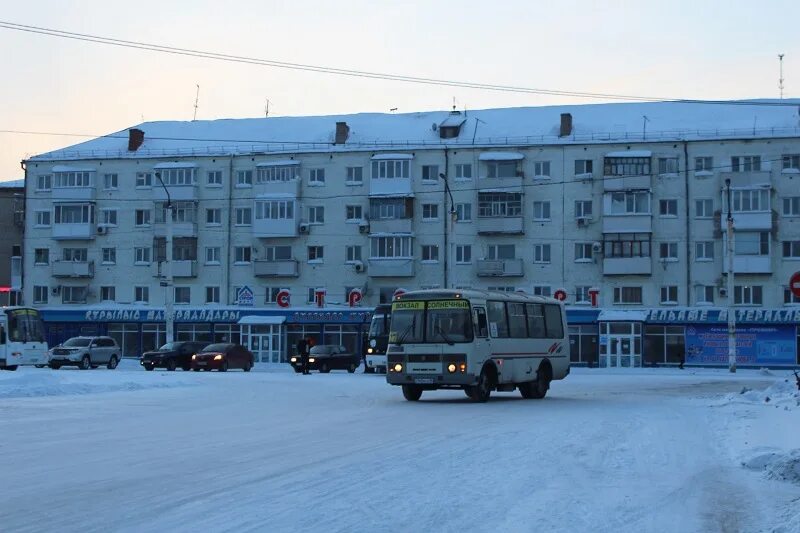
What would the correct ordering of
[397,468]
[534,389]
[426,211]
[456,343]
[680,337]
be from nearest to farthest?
[397,468] → [456,343] → [534,389] → [680,337] → [426,211]

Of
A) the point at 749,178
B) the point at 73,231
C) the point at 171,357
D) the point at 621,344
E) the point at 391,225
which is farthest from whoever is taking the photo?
the point at 73,231

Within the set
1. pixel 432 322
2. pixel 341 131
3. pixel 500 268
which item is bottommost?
pixel 432 322

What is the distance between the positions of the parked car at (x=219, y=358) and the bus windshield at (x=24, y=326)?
7707 millimetres

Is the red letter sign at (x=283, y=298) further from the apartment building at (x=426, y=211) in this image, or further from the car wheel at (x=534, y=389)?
the car wheel at (x=534, y=389)

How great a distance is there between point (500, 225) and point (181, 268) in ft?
76.1

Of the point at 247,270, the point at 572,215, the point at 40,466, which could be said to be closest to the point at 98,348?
the point at 247,270

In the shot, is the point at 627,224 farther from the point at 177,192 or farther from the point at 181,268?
the point at 177,192

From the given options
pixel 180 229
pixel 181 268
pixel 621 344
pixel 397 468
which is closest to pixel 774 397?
pixel 397 468

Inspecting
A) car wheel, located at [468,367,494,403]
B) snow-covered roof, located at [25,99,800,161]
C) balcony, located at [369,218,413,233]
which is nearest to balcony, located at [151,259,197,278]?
snow-covered roof, located at [25,99,800,161]

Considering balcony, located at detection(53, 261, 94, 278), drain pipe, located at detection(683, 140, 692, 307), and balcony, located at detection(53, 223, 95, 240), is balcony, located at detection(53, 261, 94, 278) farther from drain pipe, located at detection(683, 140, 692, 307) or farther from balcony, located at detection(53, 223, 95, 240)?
drain pipe, located at detection(683, 140, 692, 307)

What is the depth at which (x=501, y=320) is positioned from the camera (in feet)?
91.8

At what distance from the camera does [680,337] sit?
71938 mm

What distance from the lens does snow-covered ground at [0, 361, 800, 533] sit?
9484 millimetres

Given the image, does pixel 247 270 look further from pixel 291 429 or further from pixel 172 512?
pixel 172 512
